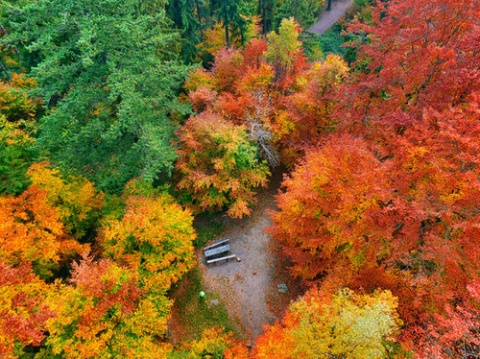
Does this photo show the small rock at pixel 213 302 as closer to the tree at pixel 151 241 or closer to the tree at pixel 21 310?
the tree at pixel 151 241

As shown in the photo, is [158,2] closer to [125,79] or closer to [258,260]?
[125,79]

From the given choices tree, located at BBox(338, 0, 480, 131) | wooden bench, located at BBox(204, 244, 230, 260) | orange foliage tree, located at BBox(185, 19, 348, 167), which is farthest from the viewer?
orange foliage tree, located at BBox(185, 19, 348, 167)

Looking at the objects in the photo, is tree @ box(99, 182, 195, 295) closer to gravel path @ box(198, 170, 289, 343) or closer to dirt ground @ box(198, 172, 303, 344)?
gravel path @ box(198, 170, 289, 343)

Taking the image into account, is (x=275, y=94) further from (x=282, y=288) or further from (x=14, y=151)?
(x=14, y=151)

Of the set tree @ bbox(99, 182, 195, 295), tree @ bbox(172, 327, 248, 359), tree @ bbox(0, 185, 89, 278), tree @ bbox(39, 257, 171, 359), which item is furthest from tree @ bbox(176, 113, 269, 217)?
tree @ bbox(39, 257, 171, 359)

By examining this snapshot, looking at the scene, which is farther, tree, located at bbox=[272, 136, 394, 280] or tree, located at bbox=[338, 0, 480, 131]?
tree, located at bbox=[338, 0, 480, 131]

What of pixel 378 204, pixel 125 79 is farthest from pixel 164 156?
pixel 378 204

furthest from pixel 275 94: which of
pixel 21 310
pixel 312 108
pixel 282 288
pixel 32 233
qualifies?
pixel 21 310
